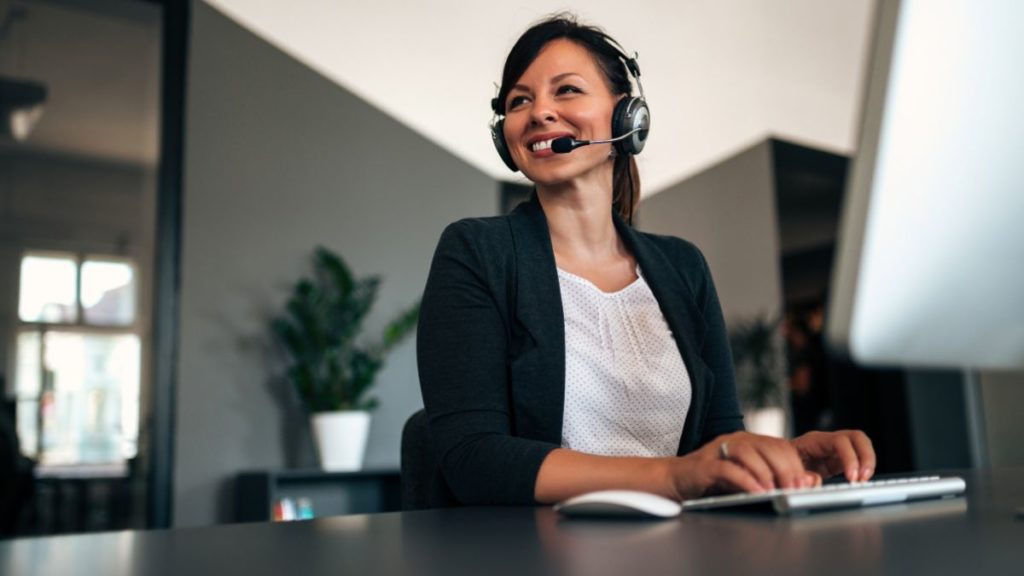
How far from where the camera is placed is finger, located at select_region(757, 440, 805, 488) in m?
0.86

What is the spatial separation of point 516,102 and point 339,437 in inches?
92.3

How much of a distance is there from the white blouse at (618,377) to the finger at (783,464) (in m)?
0.53

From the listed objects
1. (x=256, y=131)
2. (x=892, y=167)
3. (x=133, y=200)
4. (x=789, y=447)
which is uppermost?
(x=256, y=131)

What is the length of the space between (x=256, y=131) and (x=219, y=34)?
16.5 inches

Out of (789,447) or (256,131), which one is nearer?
(789,447)

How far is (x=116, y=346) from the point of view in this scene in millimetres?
3709

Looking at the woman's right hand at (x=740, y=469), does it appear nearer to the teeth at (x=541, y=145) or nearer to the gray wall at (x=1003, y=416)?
the teeth at (x=541, y=145)

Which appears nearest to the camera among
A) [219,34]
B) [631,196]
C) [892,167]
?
[892,167]

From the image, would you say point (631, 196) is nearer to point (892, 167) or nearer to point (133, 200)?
point (892, 167)

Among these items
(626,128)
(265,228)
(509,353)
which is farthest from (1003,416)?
(509,353)

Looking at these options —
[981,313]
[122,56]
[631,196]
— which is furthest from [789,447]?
[122,56]

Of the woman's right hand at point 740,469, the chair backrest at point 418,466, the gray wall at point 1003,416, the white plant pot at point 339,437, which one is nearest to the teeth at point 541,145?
the chair backrest at point 418,466

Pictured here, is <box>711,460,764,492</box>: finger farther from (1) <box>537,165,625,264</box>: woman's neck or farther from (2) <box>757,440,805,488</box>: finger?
(1) <box>537,165,625,264</box>: woman's neck

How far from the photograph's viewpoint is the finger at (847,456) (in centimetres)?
101
